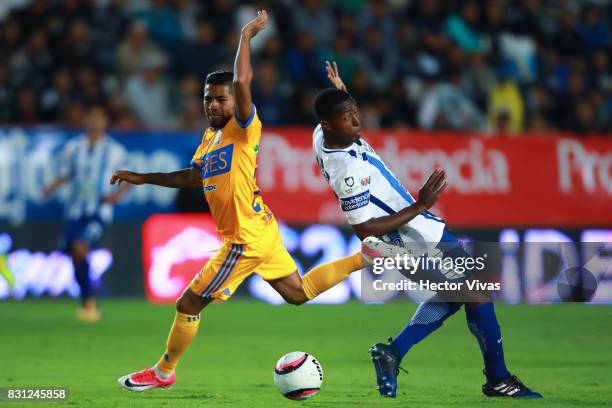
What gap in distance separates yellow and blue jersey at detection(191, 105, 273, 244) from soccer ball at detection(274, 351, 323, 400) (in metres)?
1.05

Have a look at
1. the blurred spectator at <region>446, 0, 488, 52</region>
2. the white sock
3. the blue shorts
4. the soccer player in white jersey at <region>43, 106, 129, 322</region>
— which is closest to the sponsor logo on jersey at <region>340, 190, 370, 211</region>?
the white sock

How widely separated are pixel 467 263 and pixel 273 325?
5.36 meters

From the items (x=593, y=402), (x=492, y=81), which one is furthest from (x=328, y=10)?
(x=593, y=402)

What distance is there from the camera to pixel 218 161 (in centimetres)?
827

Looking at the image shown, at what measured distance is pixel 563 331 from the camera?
41.0ft

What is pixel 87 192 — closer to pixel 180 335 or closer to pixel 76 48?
pixel 76 48

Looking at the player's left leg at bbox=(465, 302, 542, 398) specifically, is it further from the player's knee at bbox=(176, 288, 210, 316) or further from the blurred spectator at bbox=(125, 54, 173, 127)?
the blurred spectator at bbox=(125, 54, 173, 127)

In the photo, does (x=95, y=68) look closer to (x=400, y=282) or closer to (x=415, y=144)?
(x=415, y=144)

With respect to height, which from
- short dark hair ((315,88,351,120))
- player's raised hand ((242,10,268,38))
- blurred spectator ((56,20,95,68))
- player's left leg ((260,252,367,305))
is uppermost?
blurred spectator ((56,20,95,68))

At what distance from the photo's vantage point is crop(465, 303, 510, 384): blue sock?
7.89 meters

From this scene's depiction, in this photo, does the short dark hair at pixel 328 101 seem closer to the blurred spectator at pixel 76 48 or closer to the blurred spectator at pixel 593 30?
the blurred spectator at pixel 76 48

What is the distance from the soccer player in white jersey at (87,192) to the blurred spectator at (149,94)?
2443 millimetres

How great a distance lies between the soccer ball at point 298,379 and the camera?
25.3 feet

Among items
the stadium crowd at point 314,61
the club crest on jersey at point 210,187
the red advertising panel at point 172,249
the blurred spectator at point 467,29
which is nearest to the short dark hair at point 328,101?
the club crest on jersey at point 210,187
